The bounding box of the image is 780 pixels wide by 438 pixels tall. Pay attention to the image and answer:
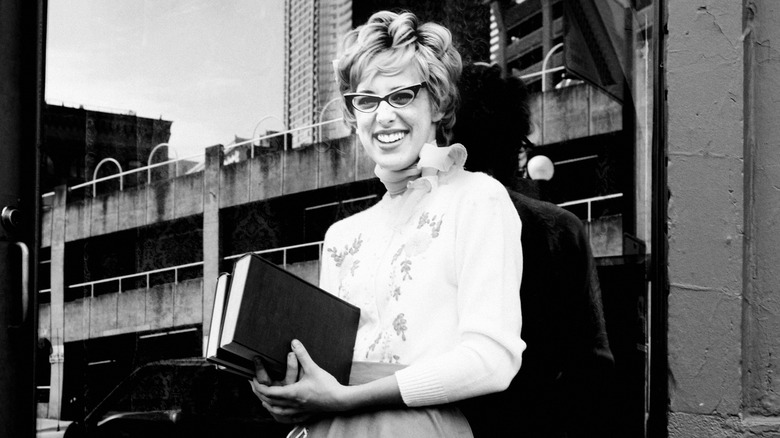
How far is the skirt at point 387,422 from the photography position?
2496mm

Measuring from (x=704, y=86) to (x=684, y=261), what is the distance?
21.7 inches

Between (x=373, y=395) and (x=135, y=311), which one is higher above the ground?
(x=135, y=311)

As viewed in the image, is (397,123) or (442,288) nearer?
(442,288)

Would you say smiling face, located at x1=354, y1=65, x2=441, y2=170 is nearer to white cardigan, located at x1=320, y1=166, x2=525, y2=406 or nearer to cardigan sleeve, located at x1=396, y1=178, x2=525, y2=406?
white cardigan, located at x1=320, y1=166, x2=525, y2=406

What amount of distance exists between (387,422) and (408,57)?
0.99 meters

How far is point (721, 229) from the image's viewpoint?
121 inches

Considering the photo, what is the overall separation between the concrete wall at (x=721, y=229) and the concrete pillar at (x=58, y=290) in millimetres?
2272

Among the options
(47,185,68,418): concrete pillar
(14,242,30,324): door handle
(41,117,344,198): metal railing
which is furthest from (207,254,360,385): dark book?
(47,185,68,418): concrete pillar

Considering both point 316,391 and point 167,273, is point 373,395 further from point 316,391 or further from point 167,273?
point 167,273

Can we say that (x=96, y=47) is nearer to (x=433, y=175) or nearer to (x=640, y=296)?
(x=433, y=175)

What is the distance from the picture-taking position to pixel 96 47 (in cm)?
396

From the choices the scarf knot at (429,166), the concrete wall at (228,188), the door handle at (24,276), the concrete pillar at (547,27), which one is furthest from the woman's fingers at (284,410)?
the door handle at (24,276)

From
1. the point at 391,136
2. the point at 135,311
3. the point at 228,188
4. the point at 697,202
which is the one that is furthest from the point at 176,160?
the point at 697,202

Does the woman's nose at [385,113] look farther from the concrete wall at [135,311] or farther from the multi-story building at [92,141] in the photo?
the multi-story building at [92,141]
